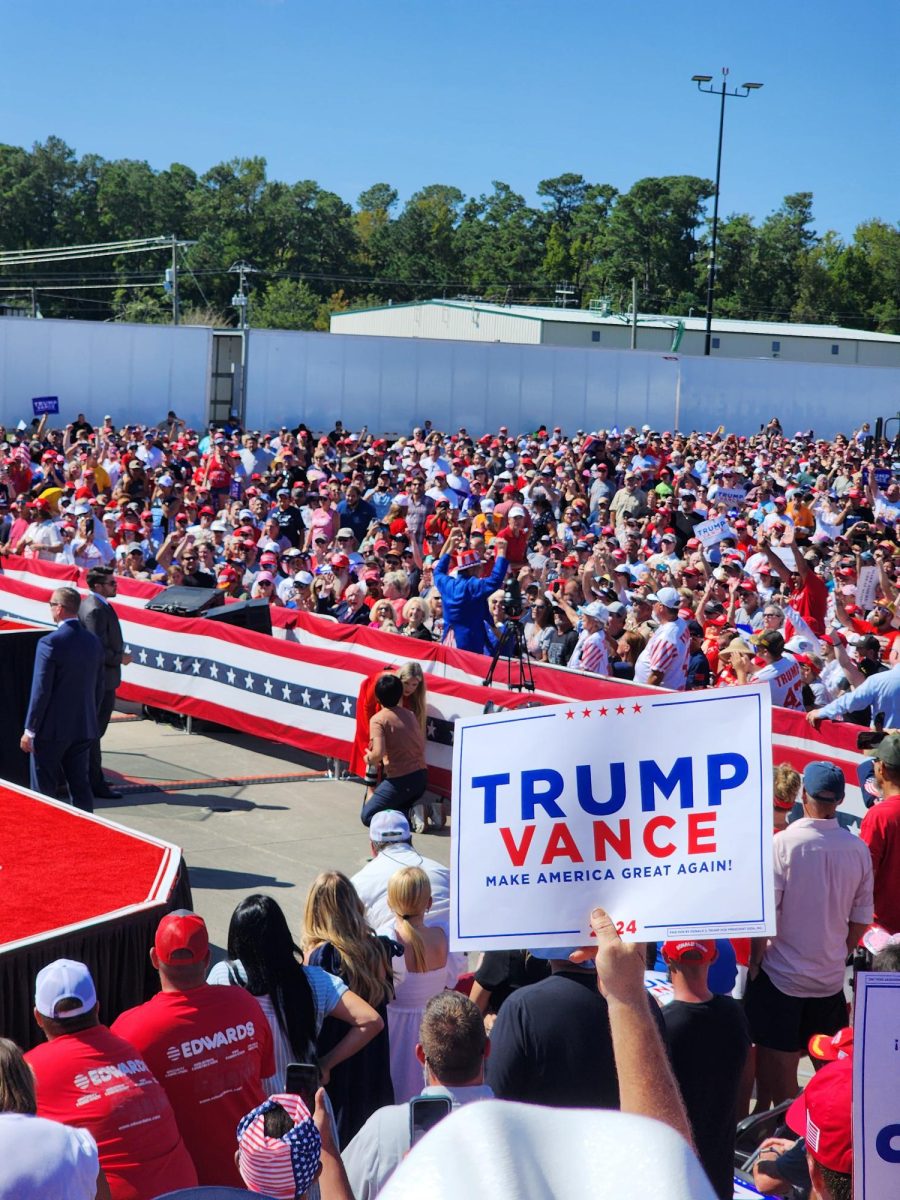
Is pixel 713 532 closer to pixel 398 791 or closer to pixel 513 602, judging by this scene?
pixel 513 602

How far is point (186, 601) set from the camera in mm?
14484

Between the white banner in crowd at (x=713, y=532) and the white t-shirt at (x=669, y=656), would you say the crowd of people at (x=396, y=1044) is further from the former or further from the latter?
the white banner in crowd at (x=713, y=532)

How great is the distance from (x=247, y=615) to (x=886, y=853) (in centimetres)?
851

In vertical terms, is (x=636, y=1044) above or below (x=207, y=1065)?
above

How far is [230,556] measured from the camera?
16.0 metres

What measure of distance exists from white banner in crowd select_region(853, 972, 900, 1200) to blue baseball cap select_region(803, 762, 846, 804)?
3.20 meters

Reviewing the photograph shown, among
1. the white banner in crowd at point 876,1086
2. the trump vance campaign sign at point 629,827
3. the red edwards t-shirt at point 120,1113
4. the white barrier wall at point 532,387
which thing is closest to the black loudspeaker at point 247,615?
the red edwards t-shirt at point 120,1113

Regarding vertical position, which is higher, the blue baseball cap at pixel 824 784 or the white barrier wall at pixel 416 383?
the white barrier wall at pixel 416 383

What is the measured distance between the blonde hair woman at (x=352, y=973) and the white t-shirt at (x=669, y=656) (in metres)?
6.70

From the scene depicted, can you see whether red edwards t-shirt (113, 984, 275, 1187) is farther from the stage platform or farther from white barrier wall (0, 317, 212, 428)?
white barrier wall (0, 317, 212, 428)

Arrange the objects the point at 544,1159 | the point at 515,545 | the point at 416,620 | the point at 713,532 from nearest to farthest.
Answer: the point at 544,1159 → the point at 416,620 → the point at 713,532 → the point at 515,545

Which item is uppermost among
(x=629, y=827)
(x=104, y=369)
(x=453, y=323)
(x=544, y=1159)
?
(x=453, y=323)

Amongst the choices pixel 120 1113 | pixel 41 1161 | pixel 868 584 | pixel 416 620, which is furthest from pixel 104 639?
pixel 41 1161

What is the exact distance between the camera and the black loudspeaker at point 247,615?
1415 cm
